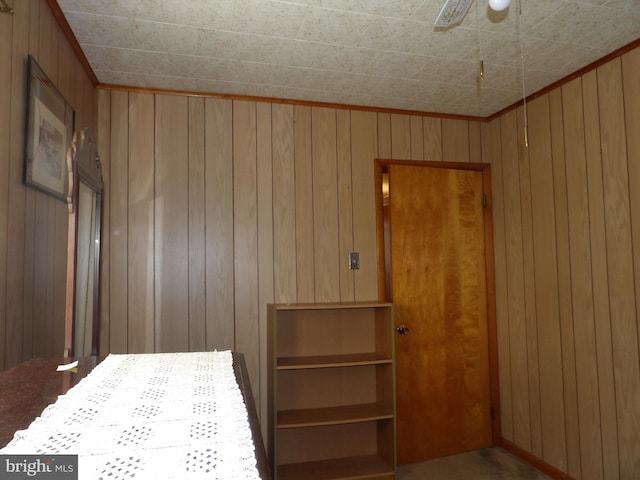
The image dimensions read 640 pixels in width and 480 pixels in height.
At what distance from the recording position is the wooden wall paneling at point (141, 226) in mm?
2590

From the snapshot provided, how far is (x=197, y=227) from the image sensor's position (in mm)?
2703

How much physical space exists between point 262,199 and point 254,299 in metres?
0.67

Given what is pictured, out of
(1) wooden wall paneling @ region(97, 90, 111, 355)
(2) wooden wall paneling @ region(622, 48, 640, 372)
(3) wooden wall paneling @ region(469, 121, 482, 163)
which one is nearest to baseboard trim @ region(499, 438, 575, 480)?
(2) wooden wall paneling @ region(622, 48, 640, 372)

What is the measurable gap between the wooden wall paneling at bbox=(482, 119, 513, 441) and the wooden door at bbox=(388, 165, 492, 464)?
98mm

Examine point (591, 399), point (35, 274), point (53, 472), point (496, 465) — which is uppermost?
point (35, 274)

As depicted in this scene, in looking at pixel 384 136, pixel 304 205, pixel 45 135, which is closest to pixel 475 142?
pixel 384 136

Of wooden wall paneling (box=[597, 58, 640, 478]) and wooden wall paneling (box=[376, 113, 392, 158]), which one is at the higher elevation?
wooden wall paneling (box=[376, 113, 392, 158])

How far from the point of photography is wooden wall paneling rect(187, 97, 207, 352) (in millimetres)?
2666

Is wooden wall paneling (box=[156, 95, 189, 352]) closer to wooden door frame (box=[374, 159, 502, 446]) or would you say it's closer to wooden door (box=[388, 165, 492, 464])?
wooden door frame (box=[374, 159, 502, 446])

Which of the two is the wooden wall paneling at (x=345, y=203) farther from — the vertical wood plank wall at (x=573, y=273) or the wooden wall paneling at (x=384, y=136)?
the vertical wood plank wall at (x=573, y=273)

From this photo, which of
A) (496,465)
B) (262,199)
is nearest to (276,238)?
(262,199)

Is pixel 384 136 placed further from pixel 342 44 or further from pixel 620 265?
pixel 620 265

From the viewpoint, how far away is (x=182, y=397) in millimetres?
918

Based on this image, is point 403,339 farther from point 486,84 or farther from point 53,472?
point 53,472
